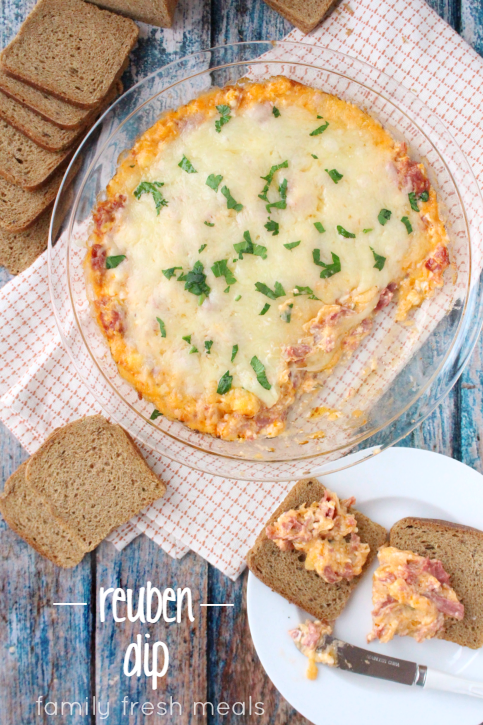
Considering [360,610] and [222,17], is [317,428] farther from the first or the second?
[222,17]

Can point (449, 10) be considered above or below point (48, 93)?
above

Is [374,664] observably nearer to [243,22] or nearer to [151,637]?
[151,637]

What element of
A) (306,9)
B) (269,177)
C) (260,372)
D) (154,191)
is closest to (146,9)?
(306,9)

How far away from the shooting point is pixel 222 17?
3170 millimetres

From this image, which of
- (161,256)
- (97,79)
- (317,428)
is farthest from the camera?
(97,79)

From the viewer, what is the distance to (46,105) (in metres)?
3.04

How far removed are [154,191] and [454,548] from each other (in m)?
2.17

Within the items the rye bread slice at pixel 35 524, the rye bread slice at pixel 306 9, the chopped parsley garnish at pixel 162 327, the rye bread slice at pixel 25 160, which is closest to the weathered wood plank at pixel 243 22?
the rye bread slice at pixel 306 9

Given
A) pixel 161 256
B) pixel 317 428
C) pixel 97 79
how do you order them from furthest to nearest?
1. pixel 97 79
2. pixel 317 428
3. pixel 161 256

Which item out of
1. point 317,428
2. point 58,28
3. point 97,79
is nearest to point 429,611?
point 317,428

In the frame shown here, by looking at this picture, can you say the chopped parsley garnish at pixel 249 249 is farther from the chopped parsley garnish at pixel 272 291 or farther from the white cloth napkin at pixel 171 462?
the white cloth napkin at pixel 171 462

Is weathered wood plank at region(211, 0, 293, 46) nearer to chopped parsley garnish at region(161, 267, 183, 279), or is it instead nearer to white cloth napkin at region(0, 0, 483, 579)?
white cloth napkin at region(0, 0, 483, 579)

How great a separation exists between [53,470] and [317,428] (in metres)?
1.34

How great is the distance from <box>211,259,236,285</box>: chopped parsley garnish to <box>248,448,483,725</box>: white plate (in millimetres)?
1065
